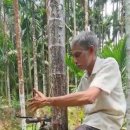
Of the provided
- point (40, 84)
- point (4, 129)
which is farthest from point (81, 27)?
point (4, 129)

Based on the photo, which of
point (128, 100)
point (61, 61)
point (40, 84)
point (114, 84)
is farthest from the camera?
point (40, 84)

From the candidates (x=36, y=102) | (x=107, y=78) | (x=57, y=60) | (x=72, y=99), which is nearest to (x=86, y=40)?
(x=107, y=78)

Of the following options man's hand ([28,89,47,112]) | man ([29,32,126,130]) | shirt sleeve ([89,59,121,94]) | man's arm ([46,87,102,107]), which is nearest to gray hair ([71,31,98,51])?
man ([29,32,126,130])

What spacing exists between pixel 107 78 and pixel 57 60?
0.99 meters

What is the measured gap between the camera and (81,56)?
9.12 feet

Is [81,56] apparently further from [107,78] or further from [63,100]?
[63,100]

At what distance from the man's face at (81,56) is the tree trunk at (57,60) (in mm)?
792

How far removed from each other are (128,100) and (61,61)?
855mm

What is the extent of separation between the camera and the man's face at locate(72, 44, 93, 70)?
2.78 meters

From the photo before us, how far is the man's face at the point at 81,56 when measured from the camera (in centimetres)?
278

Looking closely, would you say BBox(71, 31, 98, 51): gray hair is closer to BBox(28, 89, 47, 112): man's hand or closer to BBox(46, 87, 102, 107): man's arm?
BBox(46, 87, 102, 107): man's arm

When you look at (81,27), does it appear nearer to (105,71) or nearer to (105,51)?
(105,51)

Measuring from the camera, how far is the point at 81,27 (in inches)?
1515

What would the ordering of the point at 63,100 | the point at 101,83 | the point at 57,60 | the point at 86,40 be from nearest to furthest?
the point at 63,100
the point at 101,83
the point at 86,40
the point at 57,60
